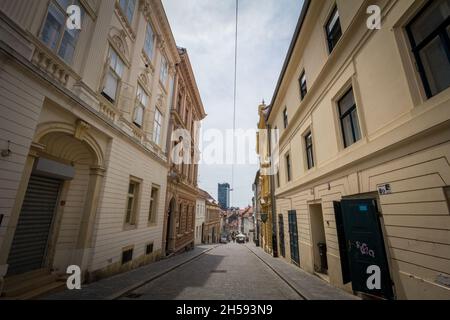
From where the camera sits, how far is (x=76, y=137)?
5.76 metres

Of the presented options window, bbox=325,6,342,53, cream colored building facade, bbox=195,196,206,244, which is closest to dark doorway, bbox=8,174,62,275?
window, bbox=325,6,342,53

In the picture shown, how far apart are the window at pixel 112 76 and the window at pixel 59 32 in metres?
1.40

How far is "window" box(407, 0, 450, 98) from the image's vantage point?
11.0ft

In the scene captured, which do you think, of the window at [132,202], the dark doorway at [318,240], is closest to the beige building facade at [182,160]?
the window at [132,202]

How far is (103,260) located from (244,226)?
58.5 meters

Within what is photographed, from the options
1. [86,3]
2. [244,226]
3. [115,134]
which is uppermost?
[86,3]

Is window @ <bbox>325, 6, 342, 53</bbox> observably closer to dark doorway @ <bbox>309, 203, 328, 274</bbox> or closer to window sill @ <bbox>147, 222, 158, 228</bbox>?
dark doorway @ <bbox>309, 203, 328, 274</bbox>

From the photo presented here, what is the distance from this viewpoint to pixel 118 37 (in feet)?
25.7

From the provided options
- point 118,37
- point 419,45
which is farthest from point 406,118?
point 118,37

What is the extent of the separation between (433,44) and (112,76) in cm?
934

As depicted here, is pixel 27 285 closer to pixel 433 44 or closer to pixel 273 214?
pixel 433 44

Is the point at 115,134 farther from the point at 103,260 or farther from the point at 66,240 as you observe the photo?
the point at 103,260

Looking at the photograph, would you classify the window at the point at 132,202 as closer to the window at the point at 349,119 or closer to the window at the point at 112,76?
the window at the point at 112,76

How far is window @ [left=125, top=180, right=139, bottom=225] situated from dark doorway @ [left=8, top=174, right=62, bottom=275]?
9.97ft
